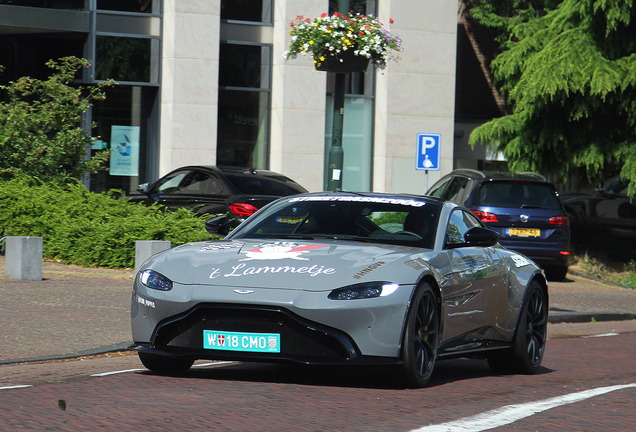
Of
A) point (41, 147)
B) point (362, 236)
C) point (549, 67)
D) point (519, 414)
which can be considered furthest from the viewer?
point (549, 67)

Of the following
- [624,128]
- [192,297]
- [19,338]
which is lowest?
[19,338]

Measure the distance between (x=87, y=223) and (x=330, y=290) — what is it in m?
9.33

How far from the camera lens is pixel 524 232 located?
16.9 m

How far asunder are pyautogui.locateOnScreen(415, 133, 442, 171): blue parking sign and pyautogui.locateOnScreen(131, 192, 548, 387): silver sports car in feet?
34.8

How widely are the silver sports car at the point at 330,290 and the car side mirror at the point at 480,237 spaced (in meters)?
0.02

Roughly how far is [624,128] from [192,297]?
50.4ft

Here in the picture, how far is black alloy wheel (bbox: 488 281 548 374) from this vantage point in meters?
8.12

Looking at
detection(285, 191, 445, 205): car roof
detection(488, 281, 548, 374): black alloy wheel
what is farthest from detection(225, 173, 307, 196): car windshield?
detection(285, 191, 445, 205): car roof

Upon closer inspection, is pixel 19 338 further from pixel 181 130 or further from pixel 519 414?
pixel 181 130

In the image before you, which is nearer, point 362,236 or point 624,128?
point 362,236

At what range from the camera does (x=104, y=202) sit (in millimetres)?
16094

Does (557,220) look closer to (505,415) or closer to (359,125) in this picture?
(359,125)

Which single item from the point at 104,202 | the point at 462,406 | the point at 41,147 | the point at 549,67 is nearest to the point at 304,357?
the point at 462,406

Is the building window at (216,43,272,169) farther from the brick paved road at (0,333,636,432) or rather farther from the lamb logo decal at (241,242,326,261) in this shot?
the lamb logo decal at (241,242,326,261)
